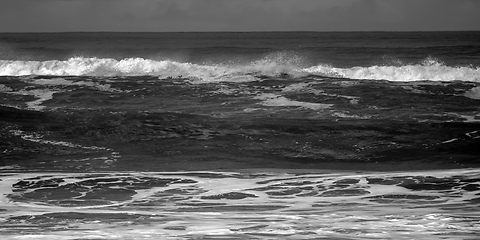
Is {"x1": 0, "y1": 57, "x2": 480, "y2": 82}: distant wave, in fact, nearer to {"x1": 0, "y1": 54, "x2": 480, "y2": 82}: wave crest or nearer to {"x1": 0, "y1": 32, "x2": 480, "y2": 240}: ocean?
{"x1": 0, "y1": 54, "x2": 480, "y2": 82}: wave crest

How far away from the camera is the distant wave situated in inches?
1229

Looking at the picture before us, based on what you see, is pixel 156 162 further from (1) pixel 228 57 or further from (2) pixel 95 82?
(1) pixel 228 57

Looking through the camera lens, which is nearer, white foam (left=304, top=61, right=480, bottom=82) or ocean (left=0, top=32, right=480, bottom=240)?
ocean (left=0, top=32, right=480, bottom=240)

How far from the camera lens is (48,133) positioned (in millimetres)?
17031

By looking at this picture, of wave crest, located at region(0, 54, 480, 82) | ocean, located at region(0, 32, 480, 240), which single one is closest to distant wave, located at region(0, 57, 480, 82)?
wave crest, located at region(0, 54, 480, 82)

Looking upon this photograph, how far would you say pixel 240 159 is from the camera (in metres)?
14.5

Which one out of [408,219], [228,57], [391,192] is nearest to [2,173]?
[391,192]

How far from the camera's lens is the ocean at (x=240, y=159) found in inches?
324

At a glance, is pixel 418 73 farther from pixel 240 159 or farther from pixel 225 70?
pixel 240 159

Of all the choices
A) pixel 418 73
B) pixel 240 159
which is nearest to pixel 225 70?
pixel 418 73

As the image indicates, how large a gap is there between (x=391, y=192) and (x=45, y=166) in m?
6.98

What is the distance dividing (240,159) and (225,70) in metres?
18.0

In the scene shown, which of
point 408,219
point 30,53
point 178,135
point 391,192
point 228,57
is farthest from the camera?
point 30,53

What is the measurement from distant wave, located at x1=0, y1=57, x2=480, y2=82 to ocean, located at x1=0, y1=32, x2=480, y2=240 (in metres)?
0.74
